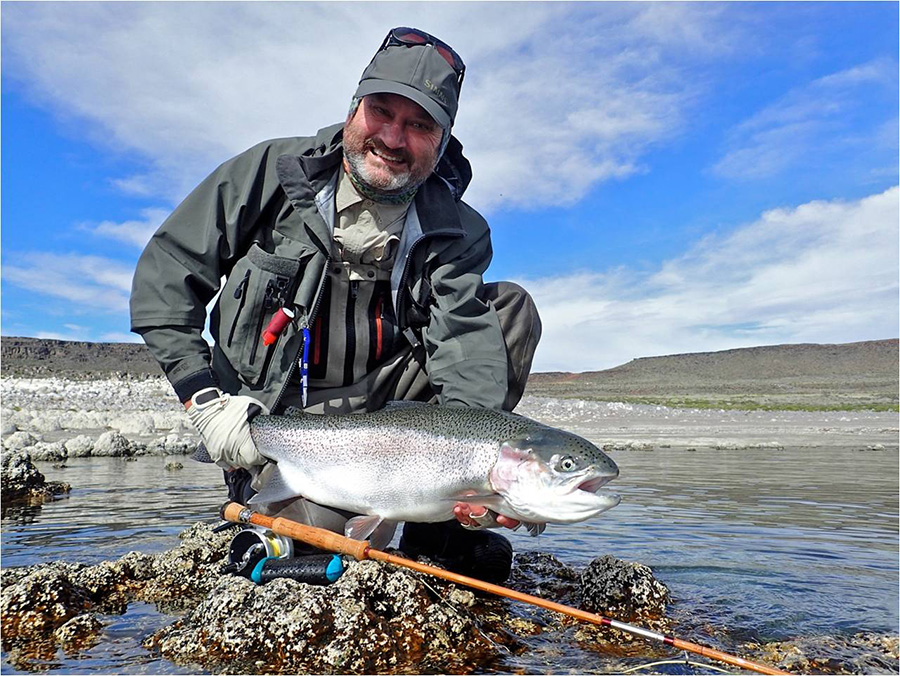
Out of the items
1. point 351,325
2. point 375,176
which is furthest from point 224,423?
point 375,176

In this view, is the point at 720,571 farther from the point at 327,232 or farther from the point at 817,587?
the point at 327,232

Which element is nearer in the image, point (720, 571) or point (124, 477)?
point (720, 571)

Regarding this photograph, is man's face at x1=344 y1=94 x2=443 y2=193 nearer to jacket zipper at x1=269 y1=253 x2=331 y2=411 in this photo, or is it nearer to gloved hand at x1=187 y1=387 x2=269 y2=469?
jacket zipper at x1=269 y1=253 x2=331 y2=411

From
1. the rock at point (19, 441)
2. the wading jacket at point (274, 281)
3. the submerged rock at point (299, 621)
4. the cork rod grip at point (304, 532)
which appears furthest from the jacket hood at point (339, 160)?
the rock at point (19, 441)

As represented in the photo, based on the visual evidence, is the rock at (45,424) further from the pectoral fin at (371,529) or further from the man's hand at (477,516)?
the man's hand at (477,516)

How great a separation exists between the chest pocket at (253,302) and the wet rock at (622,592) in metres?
1.97

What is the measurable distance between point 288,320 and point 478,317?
981mm

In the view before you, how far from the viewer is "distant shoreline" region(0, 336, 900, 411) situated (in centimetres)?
5500

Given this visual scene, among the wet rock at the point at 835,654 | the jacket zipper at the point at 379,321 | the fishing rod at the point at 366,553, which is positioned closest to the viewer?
the fishing rod at the point at 366,553

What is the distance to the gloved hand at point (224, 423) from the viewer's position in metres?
3.47

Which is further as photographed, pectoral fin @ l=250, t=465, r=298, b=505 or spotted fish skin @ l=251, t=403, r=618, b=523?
pectoral fin @ l=250, t=465, r=298, b=505

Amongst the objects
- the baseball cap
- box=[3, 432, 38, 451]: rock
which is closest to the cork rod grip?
the baseball cap

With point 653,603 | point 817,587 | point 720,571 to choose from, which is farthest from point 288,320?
point 817,587

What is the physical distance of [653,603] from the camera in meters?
3.47
